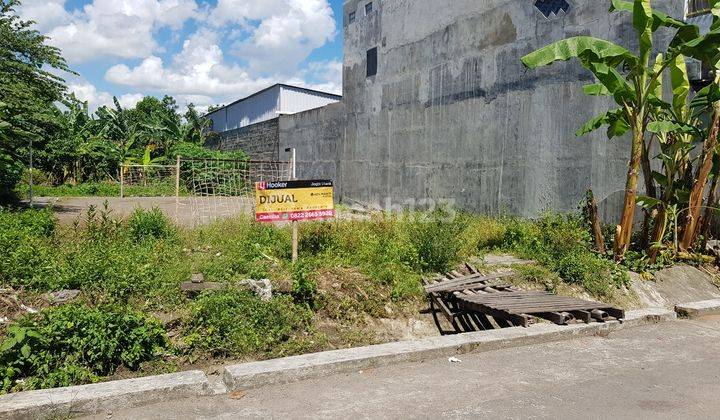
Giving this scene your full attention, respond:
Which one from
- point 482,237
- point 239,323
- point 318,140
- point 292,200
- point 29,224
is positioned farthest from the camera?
point 318,140

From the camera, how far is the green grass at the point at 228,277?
4.52 metres

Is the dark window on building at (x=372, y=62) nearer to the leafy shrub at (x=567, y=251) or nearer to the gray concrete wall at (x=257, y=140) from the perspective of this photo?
the gray concrete wall at (x=257, y=140)

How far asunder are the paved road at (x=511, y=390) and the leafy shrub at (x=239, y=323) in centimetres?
98

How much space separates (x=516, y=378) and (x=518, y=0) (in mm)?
9824

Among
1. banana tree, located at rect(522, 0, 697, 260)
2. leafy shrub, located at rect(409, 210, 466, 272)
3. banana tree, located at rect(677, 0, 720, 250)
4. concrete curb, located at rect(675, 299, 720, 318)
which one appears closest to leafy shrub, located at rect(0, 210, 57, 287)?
leafy shrub, located at rect(409, 210, 466, 272)

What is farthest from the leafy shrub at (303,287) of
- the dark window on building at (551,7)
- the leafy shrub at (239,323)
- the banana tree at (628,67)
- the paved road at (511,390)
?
the dark window on building at (551,7)

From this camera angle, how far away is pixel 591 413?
3797 mm

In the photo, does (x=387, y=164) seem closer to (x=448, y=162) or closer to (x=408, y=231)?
(x=448, y=162)

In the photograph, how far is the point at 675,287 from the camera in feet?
26.6

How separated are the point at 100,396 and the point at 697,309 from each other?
7041 mm

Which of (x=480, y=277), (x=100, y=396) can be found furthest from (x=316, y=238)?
(x=100, y=396)

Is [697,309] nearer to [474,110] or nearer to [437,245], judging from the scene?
[437,245]

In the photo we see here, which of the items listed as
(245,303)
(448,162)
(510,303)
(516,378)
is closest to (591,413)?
(516,378)

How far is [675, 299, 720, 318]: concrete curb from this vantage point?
6.93 m
